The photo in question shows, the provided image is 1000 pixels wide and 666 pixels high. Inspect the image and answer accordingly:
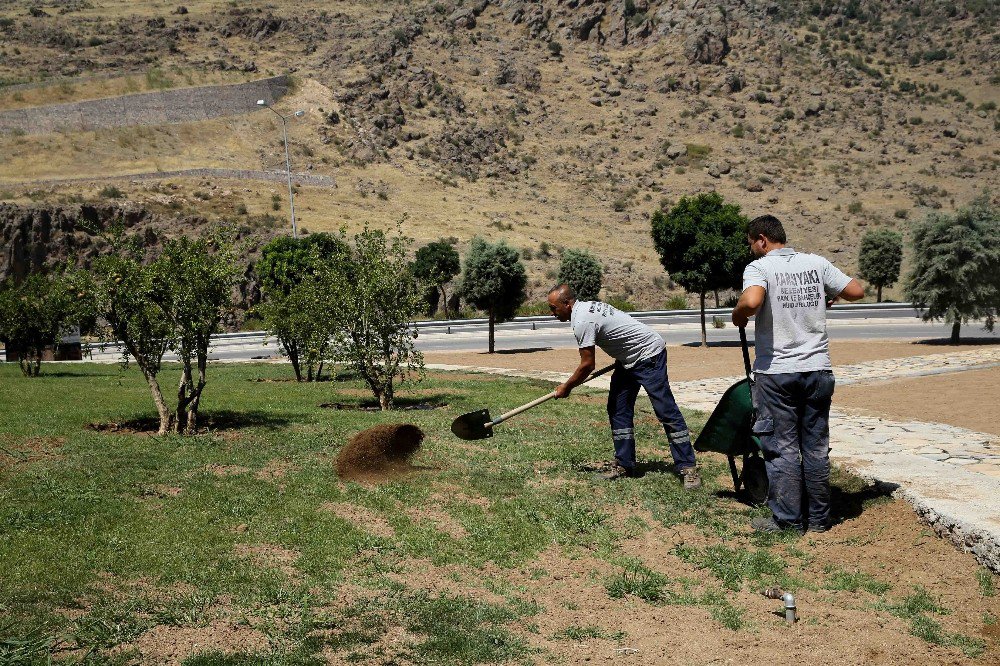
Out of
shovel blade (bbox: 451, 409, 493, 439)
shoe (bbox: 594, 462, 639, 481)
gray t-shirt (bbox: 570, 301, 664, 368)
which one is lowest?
shoe (bbox: 594, 462, 639, 481)

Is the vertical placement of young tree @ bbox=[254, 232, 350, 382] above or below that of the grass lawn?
above

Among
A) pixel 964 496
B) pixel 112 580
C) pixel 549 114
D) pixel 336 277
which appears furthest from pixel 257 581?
pixel 549 114

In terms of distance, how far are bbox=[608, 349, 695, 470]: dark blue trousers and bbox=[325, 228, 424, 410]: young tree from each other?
5920 millimetres

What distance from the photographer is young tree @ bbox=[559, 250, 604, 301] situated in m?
37.7

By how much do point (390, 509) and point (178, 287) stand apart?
4.37 m

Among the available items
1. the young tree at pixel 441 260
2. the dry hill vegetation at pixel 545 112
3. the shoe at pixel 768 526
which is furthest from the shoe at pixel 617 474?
the dry hill vegetation at pixel 545 112

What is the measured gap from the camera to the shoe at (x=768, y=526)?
6.04 metres

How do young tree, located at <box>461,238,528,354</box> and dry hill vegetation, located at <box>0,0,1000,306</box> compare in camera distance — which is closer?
young tree, located at <box>461,238,528,354</box>

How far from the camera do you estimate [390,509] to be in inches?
265

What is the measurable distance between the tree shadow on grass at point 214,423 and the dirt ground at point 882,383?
26.0 feet

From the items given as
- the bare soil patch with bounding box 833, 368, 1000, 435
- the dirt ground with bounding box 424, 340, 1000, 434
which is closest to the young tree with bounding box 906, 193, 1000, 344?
the dirt ground with bounding box 424, 340, 1000, 434

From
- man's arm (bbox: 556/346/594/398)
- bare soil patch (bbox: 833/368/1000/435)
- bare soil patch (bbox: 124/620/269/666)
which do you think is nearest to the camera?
bare soil patch (bbox: 124/620/269/666)

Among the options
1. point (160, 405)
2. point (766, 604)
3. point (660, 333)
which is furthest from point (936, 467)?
point (660, 333)

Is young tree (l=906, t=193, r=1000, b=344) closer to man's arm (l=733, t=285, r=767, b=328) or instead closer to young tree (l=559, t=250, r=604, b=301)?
young tree (l=559, t=250, r=604, b=301)
